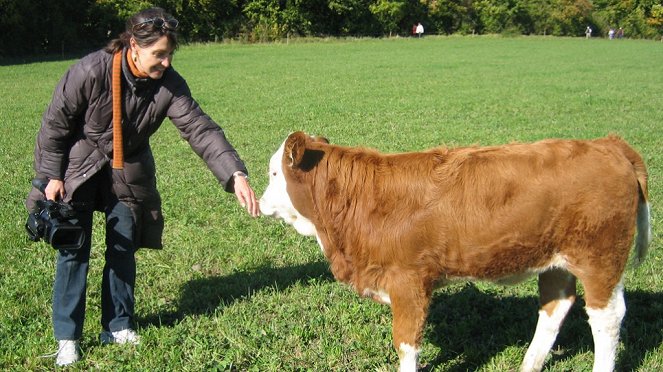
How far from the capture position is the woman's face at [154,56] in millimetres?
4016

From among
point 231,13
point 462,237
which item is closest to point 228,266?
point 462,237

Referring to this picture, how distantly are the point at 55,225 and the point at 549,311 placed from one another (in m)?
3.33

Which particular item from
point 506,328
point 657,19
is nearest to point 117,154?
point 506,328

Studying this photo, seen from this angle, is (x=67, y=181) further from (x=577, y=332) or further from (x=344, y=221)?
(x=577, y=332)

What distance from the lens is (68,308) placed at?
440 centimetres

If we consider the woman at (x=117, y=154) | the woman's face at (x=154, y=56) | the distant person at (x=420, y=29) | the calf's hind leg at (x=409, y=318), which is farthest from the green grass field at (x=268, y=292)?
the distant person at (x=420, y=29)

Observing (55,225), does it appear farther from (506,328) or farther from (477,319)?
(506,328)

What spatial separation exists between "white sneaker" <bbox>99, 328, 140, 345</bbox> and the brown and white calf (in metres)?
1.70

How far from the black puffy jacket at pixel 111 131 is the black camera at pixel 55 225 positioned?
0.38 feet

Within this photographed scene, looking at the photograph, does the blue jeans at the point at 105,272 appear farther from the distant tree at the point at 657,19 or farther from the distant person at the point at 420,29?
the distant tree at the point at 657,19

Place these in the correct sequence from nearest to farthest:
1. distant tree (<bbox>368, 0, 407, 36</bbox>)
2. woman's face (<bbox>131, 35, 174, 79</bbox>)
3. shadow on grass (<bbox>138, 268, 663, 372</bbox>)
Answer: woman's face (<bbox>131, 35, 174, 79</bbox>) → shadow on grass (<bbox>138, 268, 663, 372</bbox>) → distant tree (<bbox>368, 0, 407, 36</bbox>)

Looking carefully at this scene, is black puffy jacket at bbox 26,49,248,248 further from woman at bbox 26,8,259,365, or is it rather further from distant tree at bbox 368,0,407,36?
distant tree at bbox 368,0,407,36

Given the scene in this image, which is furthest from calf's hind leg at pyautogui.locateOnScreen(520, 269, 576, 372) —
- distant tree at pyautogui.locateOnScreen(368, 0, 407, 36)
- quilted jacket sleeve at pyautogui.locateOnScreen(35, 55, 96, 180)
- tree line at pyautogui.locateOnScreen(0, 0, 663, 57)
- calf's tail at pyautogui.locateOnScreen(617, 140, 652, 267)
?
distant tree at pyautogui.locateOnScreen(368, 0, 407, 36)

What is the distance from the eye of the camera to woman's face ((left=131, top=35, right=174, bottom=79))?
4016 mm
